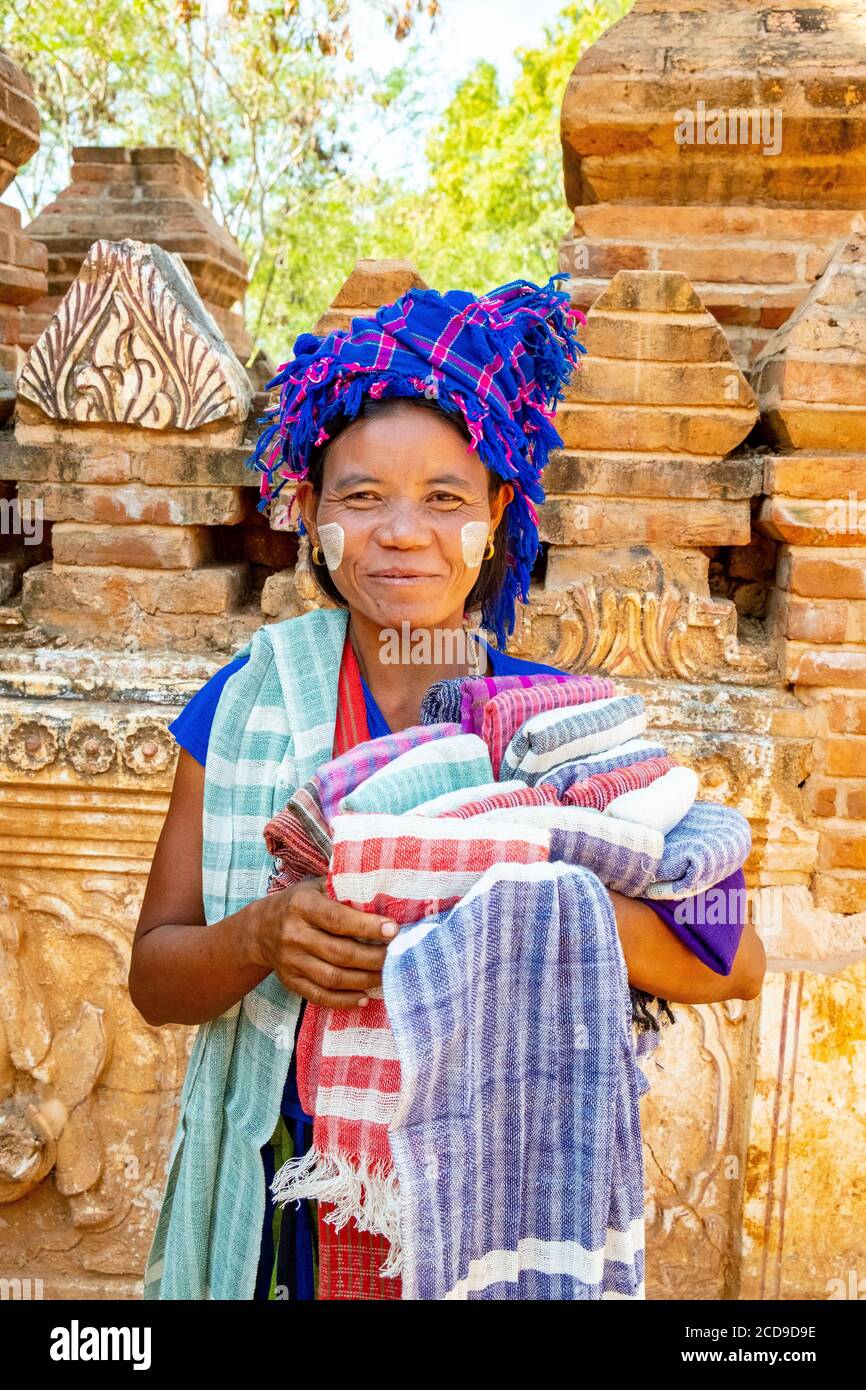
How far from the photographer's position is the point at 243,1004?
156cm

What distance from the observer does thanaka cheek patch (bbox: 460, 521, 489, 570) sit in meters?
1.50

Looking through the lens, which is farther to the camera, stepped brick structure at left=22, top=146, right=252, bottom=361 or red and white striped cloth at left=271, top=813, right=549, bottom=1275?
stepped brick structure at left=22, top=146, right=252, bottom=361

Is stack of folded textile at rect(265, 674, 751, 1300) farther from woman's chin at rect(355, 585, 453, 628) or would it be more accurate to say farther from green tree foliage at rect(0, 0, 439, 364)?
green tree foliage at rect(0, 0, 439, 364)

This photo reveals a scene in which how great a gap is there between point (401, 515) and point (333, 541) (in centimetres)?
10

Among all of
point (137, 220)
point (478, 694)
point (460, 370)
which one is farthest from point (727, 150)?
point (137, 220)

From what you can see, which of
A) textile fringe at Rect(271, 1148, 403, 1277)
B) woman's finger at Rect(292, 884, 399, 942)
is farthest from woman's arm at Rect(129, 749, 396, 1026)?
textile fringe at Rect(271, 1148, 403, 1277)

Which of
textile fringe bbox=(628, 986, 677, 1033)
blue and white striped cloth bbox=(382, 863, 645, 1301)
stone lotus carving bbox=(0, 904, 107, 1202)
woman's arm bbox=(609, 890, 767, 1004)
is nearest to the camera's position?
blue and white striped cloth bbox=(382, 863, 645, 1301)

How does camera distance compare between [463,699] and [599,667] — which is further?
[599,667]

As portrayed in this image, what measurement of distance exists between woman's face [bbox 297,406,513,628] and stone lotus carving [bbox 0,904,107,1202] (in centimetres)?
149

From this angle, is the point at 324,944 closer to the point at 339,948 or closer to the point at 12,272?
the point at 339,948

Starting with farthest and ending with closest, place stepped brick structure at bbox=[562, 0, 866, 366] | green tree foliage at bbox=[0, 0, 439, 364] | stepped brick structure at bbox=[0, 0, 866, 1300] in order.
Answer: green tree foliage at bbox=[0, 0, 439, 364] → stepped brick structure at bbox=[562, 0, 866, 366] → stepped brick structure at bbox=[0, 0, 866, 1300]

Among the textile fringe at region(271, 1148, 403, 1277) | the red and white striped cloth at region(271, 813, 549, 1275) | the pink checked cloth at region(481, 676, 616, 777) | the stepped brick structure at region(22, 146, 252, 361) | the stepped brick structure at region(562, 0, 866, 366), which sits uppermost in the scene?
the stepped brick structure at region(22, 146, 252, 361)

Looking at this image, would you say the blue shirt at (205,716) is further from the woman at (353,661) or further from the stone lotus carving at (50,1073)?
the stone lotus carving at (50,1073)
